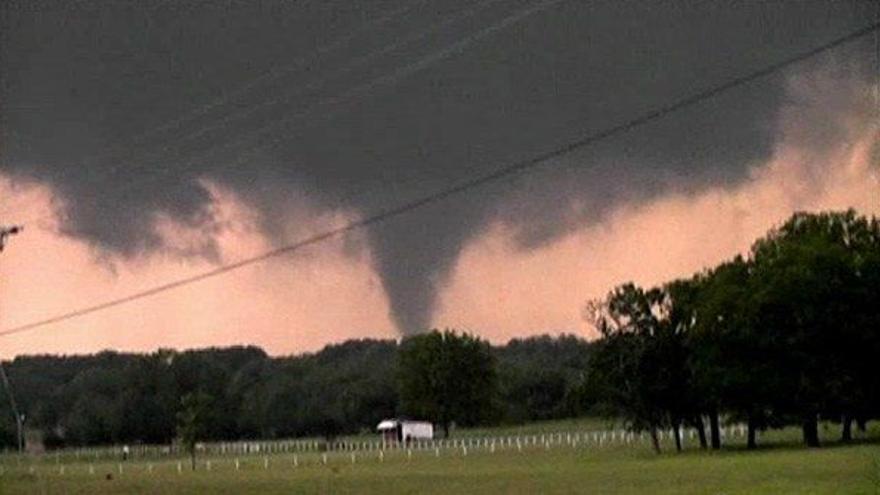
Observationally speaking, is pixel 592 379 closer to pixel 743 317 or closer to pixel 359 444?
pixel 743 317

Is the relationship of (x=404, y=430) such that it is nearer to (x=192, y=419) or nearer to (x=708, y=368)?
(x=192, y=419)

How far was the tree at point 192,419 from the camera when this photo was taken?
11175 cm

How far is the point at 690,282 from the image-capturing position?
9994cm

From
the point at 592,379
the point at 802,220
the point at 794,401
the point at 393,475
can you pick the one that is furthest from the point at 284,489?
the point at 802,220

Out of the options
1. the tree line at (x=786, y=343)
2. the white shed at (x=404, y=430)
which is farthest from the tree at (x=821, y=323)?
the white shed at (x=404, y=430)

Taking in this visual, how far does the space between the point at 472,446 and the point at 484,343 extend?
151ft

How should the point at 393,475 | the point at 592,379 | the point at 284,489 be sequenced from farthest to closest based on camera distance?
the point at 592,379
the point at 393,475
the point at 284,489

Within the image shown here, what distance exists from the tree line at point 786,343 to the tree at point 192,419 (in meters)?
33.2

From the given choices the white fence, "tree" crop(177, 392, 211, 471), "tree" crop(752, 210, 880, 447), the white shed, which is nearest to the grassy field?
"tree" crop(752, 210, 880, 447)

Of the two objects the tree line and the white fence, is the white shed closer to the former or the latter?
the white fence

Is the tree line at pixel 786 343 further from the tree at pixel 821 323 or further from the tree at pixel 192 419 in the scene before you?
the tree at pixel 192 419

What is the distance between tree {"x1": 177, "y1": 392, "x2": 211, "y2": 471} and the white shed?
84.5 ft

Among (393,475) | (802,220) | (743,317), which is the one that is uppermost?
(802,220)

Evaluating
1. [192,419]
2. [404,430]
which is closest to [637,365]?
[192,419]
